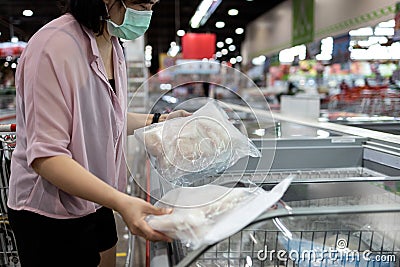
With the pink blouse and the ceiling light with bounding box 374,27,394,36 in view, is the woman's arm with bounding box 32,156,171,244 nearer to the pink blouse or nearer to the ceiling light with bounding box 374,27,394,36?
the pink blouse

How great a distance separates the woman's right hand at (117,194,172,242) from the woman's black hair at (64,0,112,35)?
54 cm

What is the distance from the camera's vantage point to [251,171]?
1.55 metres

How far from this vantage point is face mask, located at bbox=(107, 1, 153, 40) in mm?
1226

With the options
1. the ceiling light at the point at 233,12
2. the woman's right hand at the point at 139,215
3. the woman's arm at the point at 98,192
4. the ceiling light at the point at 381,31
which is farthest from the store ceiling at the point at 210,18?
the woman's right hand at the point at 139,215

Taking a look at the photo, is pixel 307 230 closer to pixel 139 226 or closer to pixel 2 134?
pixel 139 226

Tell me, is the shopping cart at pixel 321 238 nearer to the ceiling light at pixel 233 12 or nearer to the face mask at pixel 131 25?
the face mask at pixel 131 25

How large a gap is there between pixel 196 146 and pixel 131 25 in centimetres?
43

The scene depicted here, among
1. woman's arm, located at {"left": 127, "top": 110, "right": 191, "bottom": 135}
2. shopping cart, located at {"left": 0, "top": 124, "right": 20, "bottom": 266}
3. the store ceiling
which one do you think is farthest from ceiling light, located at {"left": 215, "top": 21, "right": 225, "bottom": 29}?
woman's arm, located at {"left": 127, "top": 110, "right": 191, "bottom": 135}

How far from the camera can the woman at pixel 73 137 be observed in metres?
0.98

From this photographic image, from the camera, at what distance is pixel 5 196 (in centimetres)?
191

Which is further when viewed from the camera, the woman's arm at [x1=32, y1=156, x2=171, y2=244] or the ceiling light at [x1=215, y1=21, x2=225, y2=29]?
the ceiling light at [x1=215, y1=21, x2=225, y2=29]

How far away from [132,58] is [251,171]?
635 centimetres

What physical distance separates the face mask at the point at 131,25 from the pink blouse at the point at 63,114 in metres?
0.09

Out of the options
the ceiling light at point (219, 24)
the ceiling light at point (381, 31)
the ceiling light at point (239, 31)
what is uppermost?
the ceiling light at point (219, 24)
